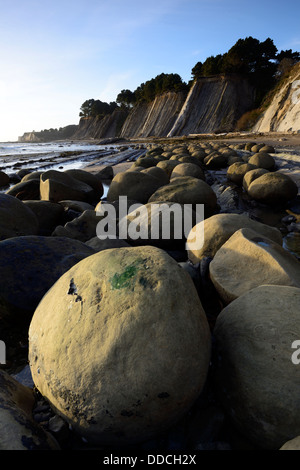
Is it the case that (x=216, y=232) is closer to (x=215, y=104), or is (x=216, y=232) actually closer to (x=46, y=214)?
(x=46, y=214)

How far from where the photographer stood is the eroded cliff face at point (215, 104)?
38250mm

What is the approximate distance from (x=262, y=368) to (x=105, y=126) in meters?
82.2

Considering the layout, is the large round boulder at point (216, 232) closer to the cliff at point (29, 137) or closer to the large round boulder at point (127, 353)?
the large round boulder at point (127, 353)

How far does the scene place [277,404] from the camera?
138 cm

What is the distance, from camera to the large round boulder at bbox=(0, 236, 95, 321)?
2.37 meters

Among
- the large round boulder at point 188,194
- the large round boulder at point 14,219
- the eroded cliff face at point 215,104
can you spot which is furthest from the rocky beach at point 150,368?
the eroded cliff face at point 215,104

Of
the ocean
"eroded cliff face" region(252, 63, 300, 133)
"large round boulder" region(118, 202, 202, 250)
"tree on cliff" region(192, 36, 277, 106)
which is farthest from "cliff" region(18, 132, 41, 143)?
"large round boulder" region(118, 202, 202, 250)

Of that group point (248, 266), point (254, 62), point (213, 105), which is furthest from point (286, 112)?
point (248, 266)

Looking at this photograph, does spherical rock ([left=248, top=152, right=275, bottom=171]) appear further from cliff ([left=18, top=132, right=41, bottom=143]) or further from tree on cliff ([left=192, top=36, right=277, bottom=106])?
cliff ([left=18, top=132, right=41, bottom=143])

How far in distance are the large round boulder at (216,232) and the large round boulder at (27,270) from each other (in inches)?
50.3

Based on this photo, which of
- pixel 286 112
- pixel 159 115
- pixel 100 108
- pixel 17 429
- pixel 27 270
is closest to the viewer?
pixel 17 429

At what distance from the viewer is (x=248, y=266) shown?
2.50 metres

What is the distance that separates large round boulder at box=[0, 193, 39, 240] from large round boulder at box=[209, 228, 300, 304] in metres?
2.46

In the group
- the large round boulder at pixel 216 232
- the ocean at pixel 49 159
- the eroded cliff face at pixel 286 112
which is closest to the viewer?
the large round boulder at pixel 216 232
